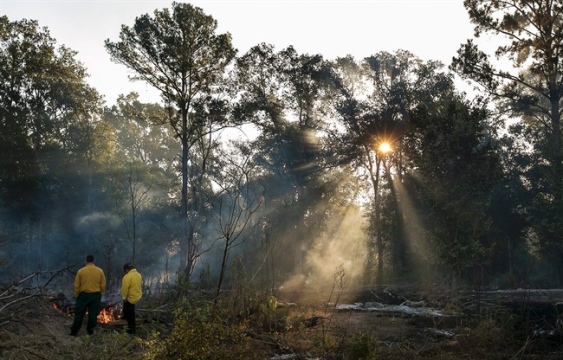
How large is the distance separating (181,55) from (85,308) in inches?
886

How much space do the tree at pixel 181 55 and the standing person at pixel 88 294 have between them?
1854 centimetres

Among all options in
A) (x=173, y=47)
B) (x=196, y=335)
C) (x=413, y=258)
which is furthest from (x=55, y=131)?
(x=196, y=335)

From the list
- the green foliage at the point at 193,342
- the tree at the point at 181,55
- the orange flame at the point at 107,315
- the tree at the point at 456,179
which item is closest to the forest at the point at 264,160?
the tree at the point at 181,55

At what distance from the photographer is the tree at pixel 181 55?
33750 millimetres

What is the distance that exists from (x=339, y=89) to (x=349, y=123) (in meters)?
2.72

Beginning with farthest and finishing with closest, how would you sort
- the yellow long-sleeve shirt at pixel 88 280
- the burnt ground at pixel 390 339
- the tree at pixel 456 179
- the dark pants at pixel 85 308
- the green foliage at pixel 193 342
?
the tree at pixel 456 179 → the yellow long-sleeve shirt at pixel 88 280 → the dark pants at pixel 85 308 → the burnt ground at pixel 390 339 → the green foliage at pixel 193 342

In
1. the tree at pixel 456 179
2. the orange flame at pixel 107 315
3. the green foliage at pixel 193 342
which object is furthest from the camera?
the tree at pixel 456 179

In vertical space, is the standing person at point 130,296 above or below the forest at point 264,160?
below

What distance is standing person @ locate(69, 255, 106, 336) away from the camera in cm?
1396

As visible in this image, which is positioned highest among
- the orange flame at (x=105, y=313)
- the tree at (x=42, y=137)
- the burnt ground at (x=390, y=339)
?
the tree at (x=42, y=137)

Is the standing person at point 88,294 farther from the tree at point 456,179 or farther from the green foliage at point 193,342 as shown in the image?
the tree at point 456,179

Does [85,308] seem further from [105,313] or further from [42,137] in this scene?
[42,137]

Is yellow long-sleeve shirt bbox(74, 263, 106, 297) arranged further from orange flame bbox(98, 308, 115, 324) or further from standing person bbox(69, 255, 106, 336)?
orange flame bbox(98, 308, 115, 324)

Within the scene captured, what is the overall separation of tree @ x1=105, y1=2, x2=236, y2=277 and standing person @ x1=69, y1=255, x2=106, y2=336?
1854 centimetres
